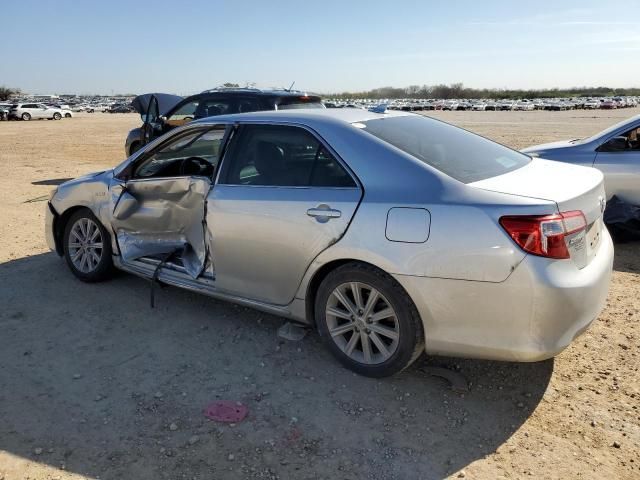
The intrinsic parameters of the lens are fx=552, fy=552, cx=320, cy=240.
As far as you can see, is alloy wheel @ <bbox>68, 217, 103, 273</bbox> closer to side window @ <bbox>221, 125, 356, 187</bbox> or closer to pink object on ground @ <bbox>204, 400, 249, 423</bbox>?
side window @ <bbox>221, 125, 356, 187</bbox>

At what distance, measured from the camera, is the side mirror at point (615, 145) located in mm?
6676

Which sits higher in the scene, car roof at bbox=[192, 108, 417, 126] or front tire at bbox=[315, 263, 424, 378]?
car roof at bbox=[192, 108, 417, 126]

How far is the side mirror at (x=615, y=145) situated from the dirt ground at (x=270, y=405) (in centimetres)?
272

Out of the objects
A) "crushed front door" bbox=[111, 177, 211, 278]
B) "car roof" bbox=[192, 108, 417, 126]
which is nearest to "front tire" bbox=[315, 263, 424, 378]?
"car roof" bbox=[192, 108, 417, 126]

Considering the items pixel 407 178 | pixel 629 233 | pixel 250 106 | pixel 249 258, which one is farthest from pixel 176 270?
pixel 629 233

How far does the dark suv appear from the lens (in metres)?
8.09

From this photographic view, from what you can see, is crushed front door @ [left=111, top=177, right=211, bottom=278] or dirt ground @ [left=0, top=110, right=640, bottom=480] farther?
crushed front door @ [left=111, top=177, right=211, bottom=278]

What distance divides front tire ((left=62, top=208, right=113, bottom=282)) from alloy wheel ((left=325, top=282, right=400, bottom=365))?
252 centimetres

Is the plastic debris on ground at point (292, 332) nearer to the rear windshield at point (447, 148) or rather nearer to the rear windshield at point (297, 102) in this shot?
the rear windshield at point (447, 148)

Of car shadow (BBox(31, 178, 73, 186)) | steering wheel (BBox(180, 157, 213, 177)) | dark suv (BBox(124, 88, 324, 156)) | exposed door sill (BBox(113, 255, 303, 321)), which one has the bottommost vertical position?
car shadow (BBox(31, 178, 73, 186))

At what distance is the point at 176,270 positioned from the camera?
4.51 m

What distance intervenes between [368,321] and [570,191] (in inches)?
54.9

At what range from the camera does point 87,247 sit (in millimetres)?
5199

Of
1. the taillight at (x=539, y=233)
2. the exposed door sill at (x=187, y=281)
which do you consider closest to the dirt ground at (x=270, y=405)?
the exposed door sill at (x=187, y=281)
